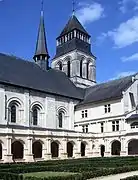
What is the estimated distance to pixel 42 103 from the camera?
4641 centimetres

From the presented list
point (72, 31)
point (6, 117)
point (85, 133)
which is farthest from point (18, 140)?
point (72, 31)

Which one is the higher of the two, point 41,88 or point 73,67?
point 73,67

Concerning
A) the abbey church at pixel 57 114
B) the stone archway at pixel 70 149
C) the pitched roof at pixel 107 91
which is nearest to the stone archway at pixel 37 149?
the abbey church at pixel 57 114

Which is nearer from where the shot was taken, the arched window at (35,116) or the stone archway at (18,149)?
the stone archway at (18,149)

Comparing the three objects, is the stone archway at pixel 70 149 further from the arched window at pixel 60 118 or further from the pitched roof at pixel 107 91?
the pitched roof at pixel 107 91

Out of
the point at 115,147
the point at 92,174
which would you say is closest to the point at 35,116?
the point at 115,147

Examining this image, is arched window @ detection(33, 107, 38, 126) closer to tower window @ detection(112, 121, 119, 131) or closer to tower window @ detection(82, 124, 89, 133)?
tower window @ detection(82, 124, 89, 133)

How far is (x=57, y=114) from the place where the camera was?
160 ft

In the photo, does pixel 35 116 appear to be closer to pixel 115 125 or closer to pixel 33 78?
pixel 33 78

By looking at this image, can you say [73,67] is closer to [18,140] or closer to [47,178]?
[18,140]

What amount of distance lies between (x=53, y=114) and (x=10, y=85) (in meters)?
8.93

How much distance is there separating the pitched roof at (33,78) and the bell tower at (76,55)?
16.8 feet

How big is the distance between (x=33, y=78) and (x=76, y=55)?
15.3 meters

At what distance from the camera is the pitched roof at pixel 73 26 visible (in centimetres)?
6274
